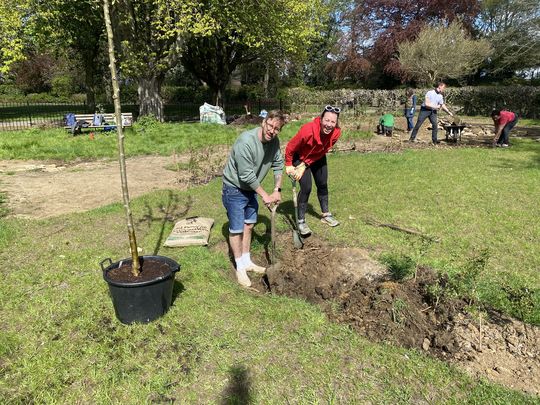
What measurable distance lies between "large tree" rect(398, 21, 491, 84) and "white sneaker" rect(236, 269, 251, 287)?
24.7 metres

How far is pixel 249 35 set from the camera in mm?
17344

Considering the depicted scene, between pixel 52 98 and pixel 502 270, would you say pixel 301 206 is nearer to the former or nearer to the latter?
pixel 502 270

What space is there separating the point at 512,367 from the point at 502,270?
1600mm

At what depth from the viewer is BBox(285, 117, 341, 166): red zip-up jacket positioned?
5023mm

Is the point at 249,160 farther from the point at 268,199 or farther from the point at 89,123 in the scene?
the point at 89,123

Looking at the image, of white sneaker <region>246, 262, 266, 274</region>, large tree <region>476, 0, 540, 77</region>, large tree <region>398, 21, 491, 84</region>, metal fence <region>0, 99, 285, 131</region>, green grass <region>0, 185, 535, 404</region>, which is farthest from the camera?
large tree <region>476, 0, 540, 77</region>

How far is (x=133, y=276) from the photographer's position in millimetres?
3408

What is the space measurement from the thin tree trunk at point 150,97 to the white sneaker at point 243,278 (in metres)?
15.2

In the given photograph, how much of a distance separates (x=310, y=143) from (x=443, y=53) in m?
23.8

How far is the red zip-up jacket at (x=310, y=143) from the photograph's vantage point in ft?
16.5

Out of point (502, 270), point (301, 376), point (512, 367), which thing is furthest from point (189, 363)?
point (502, 270)

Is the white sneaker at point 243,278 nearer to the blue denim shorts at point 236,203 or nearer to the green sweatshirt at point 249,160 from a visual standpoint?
the blue denim shorts at point 236,203

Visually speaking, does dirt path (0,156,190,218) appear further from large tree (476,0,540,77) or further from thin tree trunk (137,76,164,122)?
large tree (476,0,540,77)

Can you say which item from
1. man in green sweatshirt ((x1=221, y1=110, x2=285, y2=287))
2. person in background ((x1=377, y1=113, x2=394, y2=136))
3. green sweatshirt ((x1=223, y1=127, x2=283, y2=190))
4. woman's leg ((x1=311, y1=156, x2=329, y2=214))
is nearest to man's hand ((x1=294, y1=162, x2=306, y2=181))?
woman's leg ((x1=311, y1=156, x2=329, y2=214))
